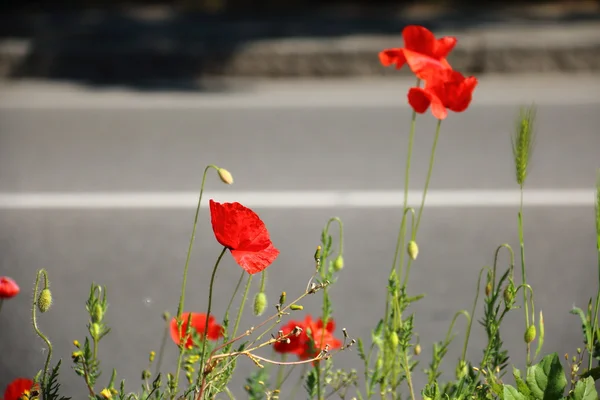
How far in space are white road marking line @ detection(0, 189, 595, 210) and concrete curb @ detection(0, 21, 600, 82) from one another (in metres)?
3.14

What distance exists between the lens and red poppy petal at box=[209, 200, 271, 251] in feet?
4.21

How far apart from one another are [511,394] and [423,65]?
580mm

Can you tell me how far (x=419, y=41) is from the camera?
160 cm

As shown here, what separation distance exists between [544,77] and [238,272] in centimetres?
466

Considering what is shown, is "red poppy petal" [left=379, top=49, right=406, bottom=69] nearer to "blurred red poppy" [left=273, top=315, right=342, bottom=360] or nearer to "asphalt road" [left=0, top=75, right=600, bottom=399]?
"blurred red poppy" [left=273, top=315, right=342, bottom=360]

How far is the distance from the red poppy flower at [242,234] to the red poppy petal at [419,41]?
49 cm

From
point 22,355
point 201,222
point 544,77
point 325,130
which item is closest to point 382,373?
point 22,355

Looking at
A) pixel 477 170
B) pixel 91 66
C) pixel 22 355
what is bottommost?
pixel 22 355

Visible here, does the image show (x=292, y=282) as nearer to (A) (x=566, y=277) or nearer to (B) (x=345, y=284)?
(B) (x=345, y=284)

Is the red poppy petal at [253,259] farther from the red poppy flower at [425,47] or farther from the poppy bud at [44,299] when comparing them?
the red poppy flower at [425,47]

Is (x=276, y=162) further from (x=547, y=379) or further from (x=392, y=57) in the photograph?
(x=547, y=379)

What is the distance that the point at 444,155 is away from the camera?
Result: 5570mm

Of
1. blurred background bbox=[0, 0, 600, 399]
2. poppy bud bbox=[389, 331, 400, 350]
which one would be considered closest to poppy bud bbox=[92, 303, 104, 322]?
poppy bud bbox=[389, 331, 400, 350]

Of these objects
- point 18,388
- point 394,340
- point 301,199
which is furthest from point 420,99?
point 301,199
